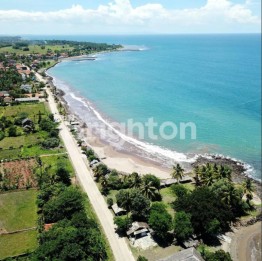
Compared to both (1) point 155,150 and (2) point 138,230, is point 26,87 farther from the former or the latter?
(2) point 138,230

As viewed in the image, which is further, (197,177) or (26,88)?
(26,88)

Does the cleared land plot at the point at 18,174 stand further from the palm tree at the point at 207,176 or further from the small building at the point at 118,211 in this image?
the palm tree at the point at 207,176

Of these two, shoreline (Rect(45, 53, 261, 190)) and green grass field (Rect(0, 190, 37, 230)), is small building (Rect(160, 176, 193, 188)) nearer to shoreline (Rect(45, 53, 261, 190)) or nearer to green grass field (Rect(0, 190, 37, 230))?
shoreline (Rect(45, 53, 261, 190))

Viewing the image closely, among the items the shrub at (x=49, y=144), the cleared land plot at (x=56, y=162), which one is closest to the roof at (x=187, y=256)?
the cleared land plot at (x=56, y=162)

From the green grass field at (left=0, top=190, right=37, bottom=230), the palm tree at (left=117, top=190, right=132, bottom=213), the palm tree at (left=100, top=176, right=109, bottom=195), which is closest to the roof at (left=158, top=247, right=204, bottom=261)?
the palm tree at (left=117, top=190, right=132, bottom=213)

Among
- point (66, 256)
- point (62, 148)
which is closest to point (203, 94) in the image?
point (62, 148)

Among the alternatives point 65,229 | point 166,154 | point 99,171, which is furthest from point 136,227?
point 166,154
